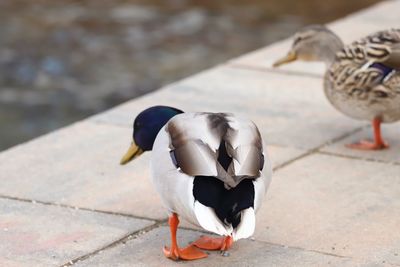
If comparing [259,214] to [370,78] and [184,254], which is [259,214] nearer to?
[184,254]

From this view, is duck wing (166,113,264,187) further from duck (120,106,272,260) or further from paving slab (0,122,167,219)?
paving slab (0,122,167,219)

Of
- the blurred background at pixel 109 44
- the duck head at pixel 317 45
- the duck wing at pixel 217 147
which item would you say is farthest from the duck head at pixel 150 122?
the blurred background at pixel 109 44

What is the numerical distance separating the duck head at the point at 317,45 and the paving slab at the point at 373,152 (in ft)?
1.78

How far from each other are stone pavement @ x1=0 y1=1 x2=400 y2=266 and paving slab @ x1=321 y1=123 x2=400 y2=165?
0.01m

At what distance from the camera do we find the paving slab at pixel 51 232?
5.75 metres

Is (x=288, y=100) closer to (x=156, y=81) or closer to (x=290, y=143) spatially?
(x=290, y=143)

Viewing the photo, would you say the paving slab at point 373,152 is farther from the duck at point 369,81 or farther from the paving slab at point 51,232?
the paving slab at point 51,232

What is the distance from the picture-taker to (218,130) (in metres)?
5.40

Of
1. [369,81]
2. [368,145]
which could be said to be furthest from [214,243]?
[368,145]

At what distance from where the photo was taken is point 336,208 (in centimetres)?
644

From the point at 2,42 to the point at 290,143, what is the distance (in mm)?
6051

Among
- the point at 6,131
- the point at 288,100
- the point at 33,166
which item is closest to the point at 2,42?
the point at 6,131

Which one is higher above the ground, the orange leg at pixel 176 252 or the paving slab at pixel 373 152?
the orange leg at pixel 176 252

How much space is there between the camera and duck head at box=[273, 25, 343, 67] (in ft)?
26.0
